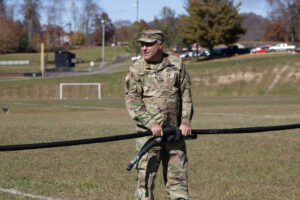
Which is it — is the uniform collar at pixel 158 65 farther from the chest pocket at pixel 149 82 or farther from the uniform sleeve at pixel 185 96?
the uniform sleeve at pixel 185 96

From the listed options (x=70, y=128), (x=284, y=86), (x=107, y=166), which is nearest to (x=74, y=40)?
(x=284, y=86)

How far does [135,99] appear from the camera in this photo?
205 inches

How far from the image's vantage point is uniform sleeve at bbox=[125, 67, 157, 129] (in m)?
5.13

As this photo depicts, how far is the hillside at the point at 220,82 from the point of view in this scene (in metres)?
55.8

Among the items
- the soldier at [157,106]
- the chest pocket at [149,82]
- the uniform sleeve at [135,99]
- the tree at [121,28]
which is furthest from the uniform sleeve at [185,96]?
the tree at [121,28]

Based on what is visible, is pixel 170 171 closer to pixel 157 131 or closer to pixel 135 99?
pixel 157 131

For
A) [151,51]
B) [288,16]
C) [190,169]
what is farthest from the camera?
[288,16]

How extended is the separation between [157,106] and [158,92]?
6.2 inches

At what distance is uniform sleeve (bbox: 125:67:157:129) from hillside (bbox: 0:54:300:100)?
164ft

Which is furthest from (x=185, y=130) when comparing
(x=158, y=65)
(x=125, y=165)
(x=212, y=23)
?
(x=212, y=23)

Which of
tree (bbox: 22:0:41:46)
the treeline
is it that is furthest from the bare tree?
tree (bbox: 22:0:41:46)

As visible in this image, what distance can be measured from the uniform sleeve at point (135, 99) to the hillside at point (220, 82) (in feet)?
164

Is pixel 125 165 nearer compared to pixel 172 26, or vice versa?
pixel 125 165

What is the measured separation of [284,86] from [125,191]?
5102 centimetres
